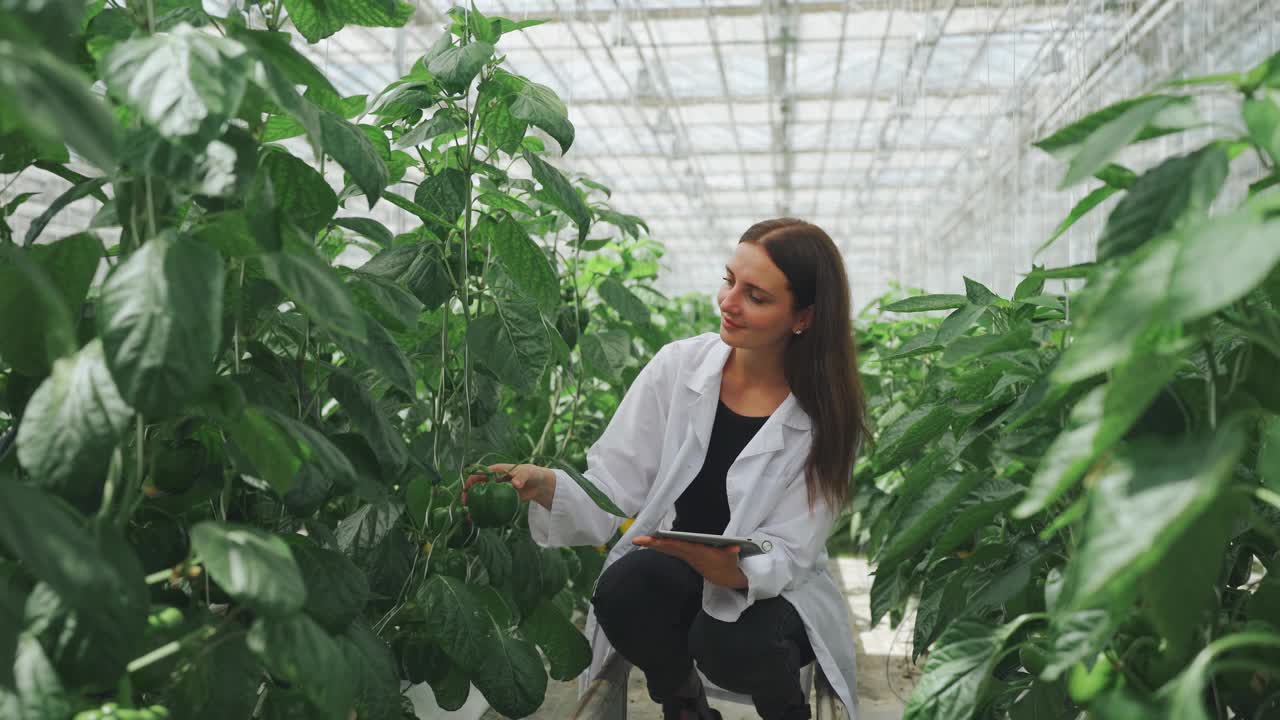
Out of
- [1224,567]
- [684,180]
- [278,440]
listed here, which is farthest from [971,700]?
[684,180]

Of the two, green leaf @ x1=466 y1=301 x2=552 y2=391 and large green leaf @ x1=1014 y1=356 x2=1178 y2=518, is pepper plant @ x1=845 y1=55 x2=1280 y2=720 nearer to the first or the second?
large green leaf @ x1=1014 y1=356 x2=1178 y2=518

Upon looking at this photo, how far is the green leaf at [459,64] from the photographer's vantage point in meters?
1.39

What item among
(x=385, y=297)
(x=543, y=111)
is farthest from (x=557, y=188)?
(x=385, y=297)

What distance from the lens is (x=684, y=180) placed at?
13820mm

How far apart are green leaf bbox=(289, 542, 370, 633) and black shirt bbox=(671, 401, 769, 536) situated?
3.65 feet

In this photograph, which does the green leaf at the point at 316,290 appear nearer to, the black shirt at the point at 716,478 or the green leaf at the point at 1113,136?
the green leaf at the point at 1113,136

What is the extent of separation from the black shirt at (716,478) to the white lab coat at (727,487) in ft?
0.13

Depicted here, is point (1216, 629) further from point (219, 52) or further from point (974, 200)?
point (974, 200)

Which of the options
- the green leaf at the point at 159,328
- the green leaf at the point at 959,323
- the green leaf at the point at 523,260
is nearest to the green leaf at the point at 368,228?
the green leaf at the point at 523,260

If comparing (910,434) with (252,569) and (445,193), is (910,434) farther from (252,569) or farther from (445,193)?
(252,569)

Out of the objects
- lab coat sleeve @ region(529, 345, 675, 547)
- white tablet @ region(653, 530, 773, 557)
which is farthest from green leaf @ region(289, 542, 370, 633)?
lab coat sleeve @ region(529, 345, 675, 547)

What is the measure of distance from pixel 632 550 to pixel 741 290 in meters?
0.53

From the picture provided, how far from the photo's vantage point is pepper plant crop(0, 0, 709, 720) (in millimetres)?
746

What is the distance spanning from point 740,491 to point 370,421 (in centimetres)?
101
